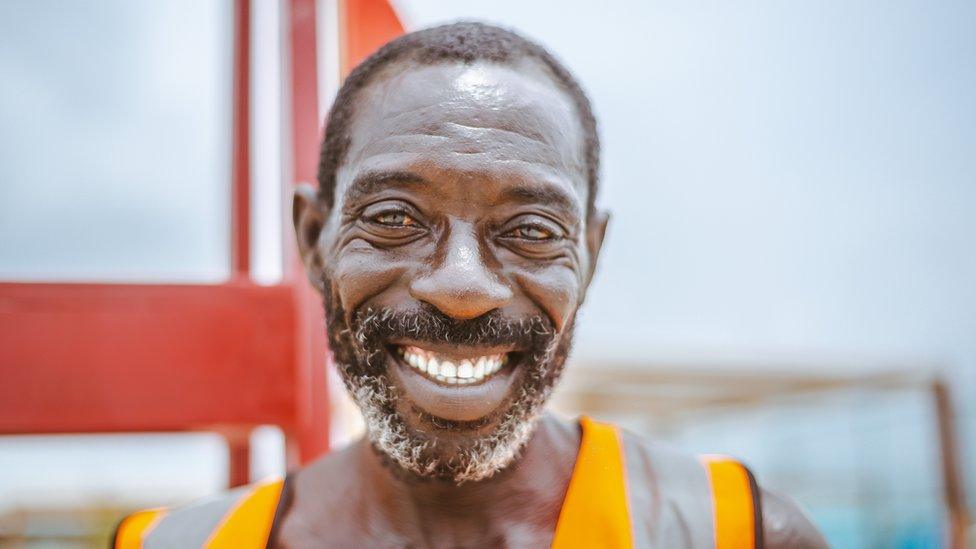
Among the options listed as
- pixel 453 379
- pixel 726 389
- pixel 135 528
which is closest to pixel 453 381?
pixel 453 379

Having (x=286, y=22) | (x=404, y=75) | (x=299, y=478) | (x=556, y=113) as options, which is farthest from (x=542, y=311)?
(x=286, y=22)

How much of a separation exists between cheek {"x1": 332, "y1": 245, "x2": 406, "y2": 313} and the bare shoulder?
81cm

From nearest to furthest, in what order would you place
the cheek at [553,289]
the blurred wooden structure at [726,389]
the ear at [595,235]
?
1. the cheek at [553,289]
2. the ear at [595,235]
3. the blurred wooden structure at [726,389]

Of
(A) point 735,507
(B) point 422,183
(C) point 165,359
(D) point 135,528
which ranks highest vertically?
(B) point 422,183

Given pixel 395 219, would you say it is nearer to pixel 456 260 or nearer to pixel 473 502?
pixel 456 260

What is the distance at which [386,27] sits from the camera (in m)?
3.09

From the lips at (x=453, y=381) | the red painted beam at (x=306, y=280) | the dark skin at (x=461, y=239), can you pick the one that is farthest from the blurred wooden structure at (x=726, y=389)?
the lips at (x=453, y=381)

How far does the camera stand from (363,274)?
1393 millimetres

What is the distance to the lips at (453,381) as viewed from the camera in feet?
4.37

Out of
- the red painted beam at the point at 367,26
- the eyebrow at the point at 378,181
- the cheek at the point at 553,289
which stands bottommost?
the cheek at the point at 553,289

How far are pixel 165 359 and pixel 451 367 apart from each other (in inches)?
50.2

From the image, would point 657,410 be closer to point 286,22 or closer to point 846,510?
point 846,510

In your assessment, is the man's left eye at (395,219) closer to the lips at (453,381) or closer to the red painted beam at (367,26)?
the lips at (453,381)

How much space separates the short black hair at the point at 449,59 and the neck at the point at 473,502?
20.4 inches
